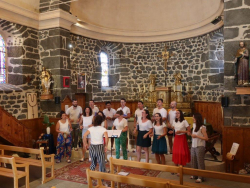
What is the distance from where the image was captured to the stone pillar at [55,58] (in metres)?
9.57

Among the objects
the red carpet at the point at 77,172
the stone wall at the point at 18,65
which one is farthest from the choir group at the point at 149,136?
the stone wall at the point at 18,65

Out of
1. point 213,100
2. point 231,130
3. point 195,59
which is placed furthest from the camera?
point 195,59

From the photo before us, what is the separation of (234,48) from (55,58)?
22.0 feet

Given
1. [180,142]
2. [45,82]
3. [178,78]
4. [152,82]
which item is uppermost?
[178,78]

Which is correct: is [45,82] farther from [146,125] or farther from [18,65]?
[146,125]

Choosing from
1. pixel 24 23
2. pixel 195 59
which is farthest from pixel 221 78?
pixel 24 23

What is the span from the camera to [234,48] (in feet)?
21.5

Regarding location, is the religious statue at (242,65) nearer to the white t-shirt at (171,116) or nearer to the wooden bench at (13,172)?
the white t-shirt at (171,116)

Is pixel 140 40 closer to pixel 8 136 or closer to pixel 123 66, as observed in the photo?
pixel 123 66

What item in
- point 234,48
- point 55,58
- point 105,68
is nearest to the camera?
point 234,48

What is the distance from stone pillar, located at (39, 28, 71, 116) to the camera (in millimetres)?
9570

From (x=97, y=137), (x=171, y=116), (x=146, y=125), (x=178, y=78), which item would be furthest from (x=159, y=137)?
(x=178, y=78)

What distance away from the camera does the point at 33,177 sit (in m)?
6.07

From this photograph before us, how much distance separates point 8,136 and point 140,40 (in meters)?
9.65
